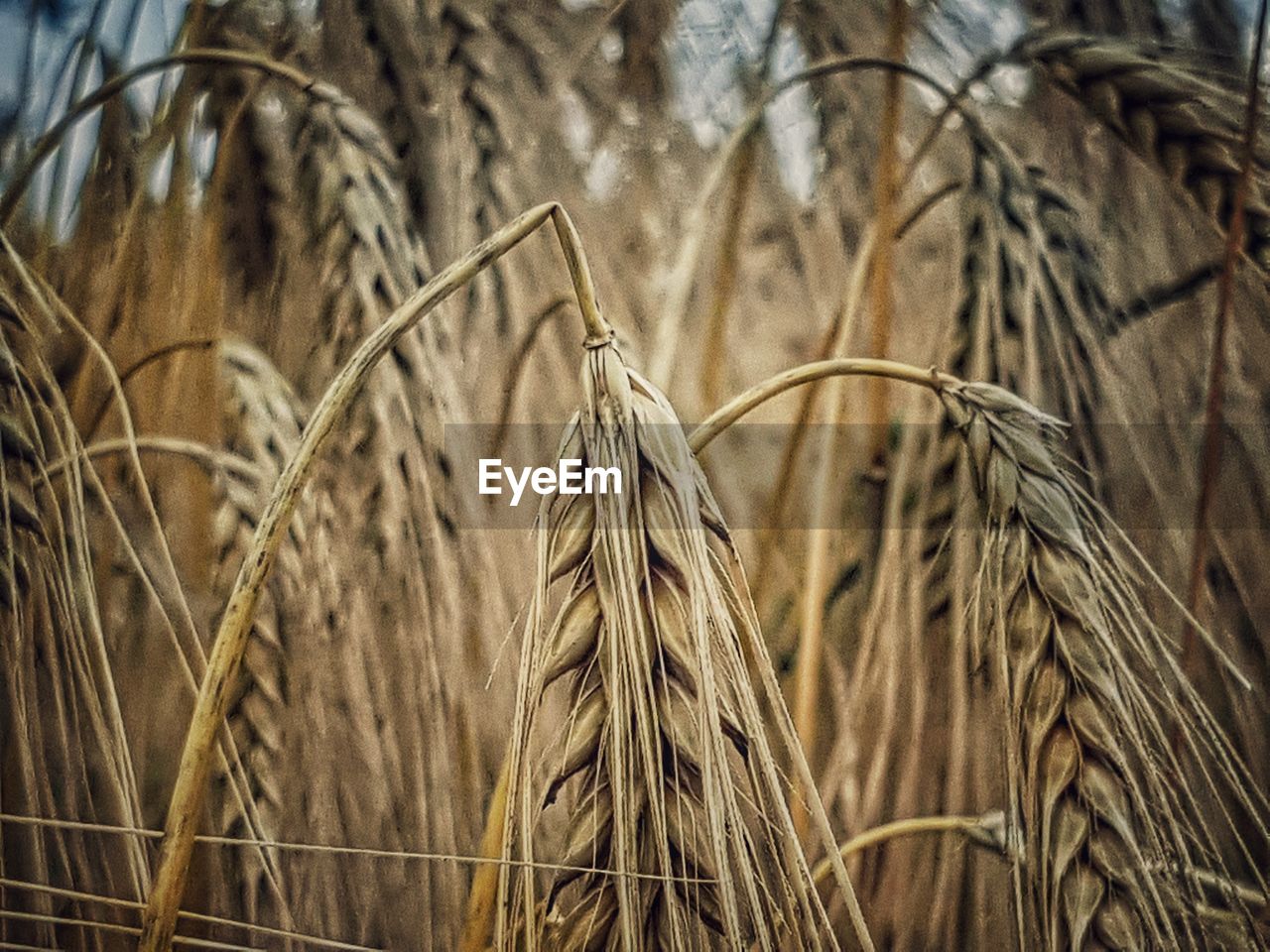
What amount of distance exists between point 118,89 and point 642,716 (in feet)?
2.80

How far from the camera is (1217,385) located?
0.85 metres

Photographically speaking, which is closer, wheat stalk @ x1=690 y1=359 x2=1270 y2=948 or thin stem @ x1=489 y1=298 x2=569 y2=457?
wheat stalk @ x1=690 y1=359 x2=1270 y2=948

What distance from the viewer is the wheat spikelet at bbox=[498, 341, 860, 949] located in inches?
22.8

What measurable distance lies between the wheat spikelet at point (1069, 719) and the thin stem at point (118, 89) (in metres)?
0.71

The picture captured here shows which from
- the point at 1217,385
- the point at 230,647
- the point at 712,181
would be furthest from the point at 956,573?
the point at 230,647

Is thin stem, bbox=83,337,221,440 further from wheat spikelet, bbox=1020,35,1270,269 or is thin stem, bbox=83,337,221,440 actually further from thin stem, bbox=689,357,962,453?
wheat spikelet, bbox=1020,35,1270,269

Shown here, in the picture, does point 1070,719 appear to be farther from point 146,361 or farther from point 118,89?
point 118,89

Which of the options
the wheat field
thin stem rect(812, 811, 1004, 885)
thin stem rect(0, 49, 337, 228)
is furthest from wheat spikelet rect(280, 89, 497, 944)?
thin stem rect(812, 811, 1004, 885)

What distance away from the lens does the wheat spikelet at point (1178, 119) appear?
84 cm

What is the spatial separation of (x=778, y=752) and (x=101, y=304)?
81 centimetres

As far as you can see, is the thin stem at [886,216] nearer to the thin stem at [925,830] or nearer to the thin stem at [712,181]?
the thin stem at [712,181]

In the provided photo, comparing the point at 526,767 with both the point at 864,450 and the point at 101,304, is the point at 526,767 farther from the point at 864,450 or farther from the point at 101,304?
the point at 101,304

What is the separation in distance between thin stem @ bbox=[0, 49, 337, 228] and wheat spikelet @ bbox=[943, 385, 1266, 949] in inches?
28.0

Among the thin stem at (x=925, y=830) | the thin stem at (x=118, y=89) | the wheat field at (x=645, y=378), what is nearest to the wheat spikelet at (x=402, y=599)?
the wheat field at (x=645, y=378)
